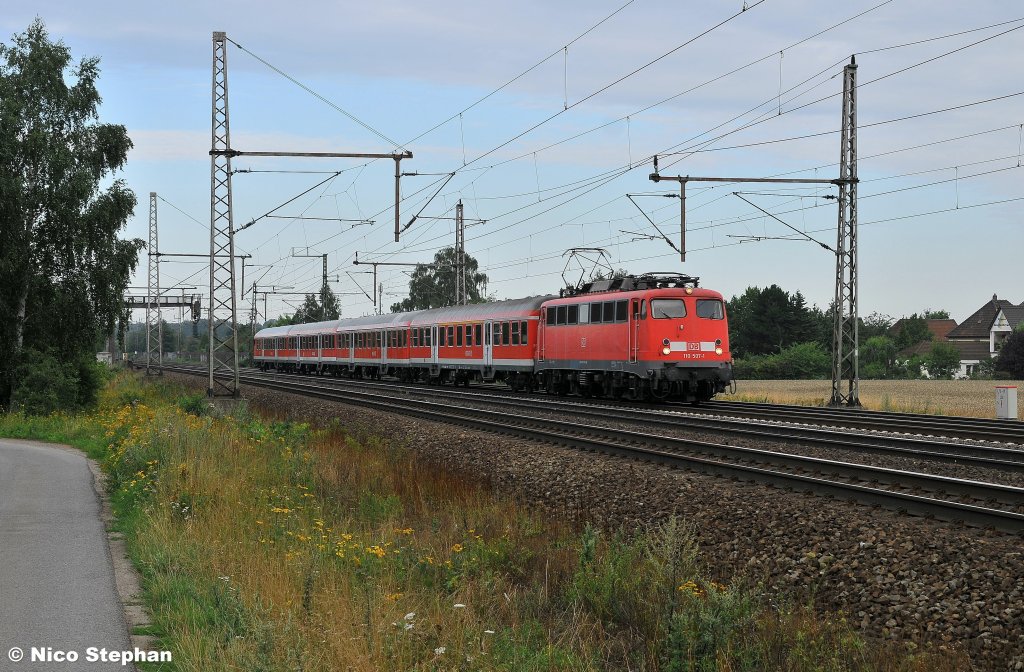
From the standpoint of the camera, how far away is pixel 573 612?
351 inches

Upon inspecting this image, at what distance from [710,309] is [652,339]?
2.38 metres

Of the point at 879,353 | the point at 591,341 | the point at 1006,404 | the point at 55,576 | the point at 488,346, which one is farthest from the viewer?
the point at 879,353

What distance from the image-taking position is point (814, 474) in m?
14.2

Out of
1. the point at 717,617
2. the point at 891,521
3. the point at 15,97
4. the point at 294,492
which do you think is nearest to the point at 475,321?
the point at 15,97

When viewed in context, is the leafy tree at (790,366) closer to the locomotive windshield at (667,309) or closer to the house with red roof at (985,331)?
the house with red roof at (985,331)

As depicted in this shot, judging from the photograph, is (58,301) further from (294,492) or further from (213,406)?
(294,492)

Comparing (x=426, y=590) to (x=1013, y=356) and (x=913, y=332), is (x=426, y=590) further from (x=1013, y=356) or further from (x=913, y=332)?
(x=913, y=332)

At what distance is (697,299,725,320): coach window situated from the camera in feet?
96.1

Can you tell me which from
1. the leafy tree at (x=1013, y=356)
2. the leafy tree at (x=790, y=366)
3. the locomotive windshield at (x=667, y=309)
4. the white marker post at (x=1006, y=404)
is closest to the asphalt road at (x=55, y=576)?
the locomotive windshield at (x=667, y=309)

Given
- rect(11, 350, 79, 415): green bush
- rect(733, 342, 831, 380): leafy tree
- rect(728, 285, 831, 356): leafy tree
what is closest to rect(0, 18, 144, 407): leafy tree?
rect(11, 350, 79, 415): green bush

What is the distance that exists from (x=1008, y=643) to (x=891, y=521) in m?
3.22

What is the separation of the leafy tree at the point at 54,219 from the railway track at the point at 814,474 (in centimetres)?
1861

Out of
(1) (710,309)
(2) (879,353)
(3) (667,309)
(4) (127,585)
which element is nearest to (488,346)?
(1) (710,309)

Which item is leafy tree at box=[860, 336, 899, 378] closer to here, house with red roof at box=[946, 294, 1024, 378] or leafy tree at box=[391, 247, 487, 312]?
house with red roof at box=[946, 294, 1024, 378]
